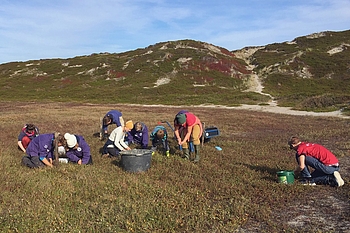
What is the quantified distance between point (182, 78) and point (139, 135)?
180 ft

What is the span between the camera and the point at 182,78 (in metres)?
65.4

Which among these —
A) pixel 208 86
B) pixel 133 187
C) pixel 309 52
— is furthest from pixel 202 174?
pixel 309 52

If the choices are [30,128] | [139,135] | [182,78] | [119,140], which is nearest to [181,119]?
[119,140]

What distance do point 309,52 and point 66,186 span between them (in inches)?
3268

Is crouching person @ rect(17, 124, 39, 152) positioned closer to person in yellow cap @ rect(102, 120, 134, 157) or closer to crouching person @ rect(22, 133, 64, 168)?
crouching person @ rect(22, 133, 64, 168)

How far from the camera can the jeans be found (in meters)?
7.05

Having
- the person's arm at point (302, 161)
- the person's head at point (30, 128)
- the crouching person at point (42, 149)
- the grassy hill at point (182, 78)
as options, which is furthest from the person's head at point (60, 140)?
the grassy hill at point (182, 78)

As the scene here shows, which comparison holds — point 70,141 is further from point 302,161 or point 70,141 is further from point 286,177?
point 302,161

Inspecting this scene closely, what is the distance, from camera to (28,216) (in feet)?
17.1

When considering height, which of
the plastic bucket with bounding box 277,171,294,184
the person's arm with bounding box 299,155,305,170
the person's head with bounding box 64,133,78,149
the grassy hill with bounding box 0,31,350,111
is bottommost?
the plastic bucket with bounding box 277,171,294,184

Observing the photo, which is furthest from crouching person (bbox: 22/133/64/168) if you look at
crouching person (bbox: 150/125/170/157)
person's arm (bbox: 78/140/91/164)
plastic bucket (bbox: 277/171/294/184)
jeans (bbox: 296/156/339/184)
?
jeans (bbox: 296/156/339/184)

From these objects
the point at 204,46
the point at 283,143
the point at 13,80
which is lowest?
the point at 283,143

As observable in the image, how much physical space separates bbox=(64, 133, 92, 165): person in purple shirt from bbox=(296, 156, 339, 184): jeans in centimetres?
524

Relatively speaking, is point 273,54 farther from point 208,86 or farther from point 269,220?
point 269,220
